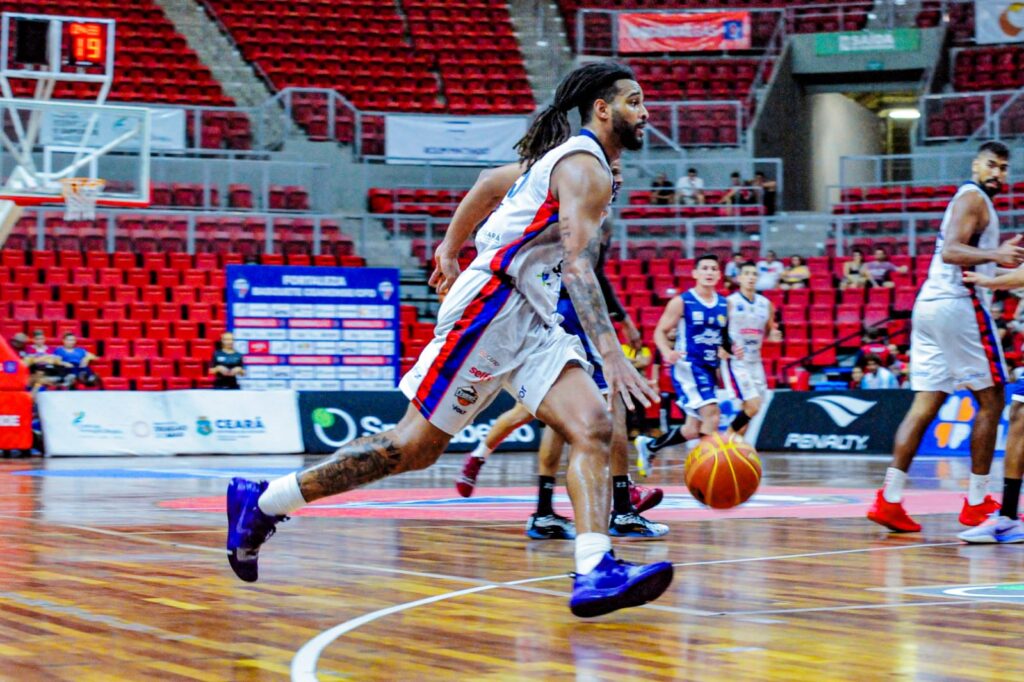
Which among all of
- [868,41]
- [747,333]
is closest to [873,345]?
[747,333]

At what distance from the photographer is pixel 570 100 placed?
17.4ft

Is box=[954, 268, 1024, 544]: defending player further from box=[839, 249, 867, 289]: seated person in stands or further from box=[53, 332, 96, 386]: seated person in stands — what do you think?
box=[839, 249, 867, 289]: seated person in stands

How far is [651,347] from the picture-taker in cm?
2172

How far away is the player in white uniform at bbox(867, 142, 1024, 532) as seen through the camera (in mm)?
7570

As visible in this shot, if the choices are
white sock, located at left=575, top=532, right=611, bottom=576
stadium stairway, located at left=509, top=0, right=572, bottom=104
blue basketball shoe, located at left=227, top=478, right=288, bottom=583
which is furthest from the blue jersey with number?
stadium stairway, located at left=509, top=0, right=572, bottom=104

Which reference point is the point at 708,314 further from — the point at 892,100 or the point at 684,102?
the point at 892,100

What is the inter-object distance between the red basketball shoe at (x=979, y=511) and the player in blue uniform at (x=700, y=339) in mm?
3874

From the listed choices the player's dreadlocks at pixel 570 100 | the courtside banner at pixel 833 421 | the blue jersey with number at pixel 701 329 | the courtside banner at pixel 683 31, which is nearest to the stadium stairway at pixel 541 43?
the courtside banner at pixel 683 31

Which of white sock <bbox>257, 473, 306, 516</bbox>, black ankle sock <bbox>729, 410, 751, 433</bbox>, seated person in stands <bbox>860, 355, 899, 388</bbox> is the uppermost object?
white sock <bbox>257, 473, 306, 516</bbox>

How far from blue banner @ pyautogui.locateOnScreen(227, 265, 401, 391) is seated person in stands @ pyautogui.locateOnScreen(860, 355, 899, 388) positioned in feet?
22.7

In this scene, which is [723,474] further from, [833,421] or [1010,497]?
[833,421]

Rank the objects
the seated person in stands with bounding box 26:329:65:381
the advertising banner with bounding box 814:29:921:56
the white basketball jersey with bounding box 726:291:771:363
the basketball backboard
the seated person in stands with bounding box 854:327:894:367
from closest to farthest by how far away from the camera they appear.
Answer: the white basketball jersey with bounding box 726:291:771:363
the basketball backboard
the seated person in stands with bounding box 26:329:65:381
the seated person in stands with bounding box 854:327:894:367
the advertising banner with bounding box 814:29:921:56

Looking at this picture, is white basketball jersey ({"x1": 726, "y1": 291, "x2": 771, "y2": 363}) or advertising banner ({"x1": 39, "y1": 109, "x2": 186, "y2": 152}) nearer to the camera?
white basketball jersey ({"x1": 726, "y1": 291, "x2": 771, "y2": 363})

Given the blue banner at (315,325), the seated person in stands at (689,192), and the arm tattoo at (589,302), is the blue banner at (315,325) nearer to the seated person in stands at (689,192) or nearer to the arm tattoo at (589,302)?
the seated person in stands at (689,192)
